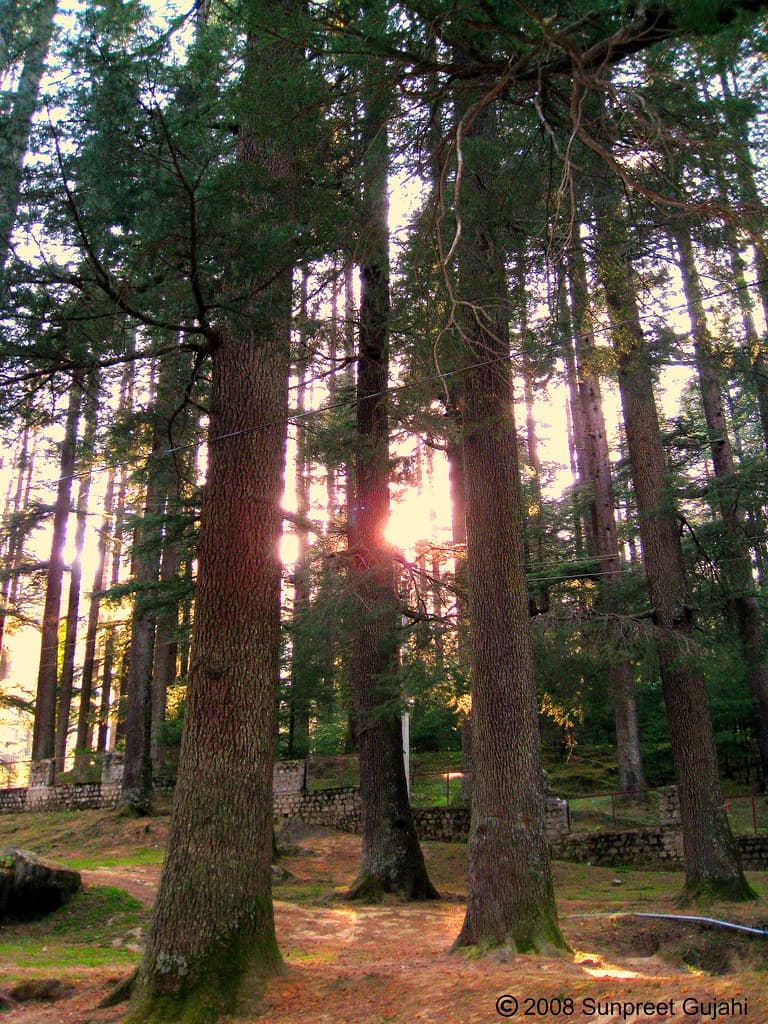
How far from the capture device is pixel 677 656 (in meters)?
9.86

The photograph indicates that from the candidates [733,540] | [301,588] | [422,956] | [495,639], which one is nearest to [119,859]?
[301,588]

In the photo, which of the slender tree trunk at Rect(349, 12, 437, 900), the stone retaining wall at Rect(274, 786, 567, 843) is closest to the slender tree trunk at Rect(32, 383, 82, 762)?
the stone retaining wall at Rect(274, 786, 567, 843)

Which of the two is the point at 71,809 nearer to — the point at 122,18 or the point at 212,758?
the point at 212,758

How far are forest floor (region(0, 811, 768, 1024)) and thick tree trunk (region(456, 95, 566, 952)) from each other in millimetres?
483

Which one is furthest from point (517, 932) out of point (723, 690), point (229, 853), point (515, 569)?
point (723, 690)

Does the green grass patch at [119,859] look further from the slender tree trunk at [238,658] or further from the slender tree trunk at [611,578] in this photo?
the slender tree trunk at [611,578]

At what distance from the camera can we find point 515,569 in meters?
7.13

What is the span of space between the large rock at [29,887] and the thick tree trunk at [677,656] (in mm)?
7620

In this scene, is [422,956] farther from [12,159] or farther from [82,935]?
[12,159]

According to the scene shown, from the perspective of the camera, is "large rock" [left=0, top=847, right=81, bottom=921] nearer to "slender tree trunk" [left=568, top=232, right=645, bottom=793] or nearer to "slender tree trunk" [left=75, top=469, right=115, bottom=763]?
"slender tree trunk" [left=568, top=232, right=645, bottom=793]

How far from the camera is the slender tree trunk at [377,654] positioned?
10.1 m

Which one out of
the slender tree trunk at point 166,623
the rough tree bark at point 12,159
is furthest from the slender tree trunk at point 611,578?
the slender tree trunk at point 166,623

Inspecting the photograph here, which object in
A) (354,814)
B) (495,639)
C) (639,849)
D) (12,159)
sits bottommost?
(639,849)

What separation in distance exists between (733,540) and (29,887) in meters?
11.0
